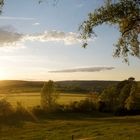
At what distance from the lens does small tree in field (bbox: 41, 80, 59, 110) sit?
11231 centimetres

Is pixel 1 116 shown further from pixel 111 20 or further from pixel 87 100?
pixel 111 20

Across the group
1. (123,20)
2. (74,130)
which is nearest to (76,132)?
(74,130)

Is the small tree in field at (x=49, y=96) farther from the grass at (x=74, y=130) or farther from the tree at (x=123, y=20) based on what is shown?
the tree at (x=123, y=20)

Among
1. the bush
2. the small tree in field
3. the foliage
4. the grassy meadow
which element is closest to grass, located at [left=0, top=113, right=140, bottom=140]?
the grassy meadow

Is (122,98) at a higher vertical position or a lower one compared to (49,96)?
lower

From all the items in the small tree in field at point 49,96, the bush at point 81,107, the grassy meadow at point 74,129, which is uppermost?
the small tree in field at point 49,96

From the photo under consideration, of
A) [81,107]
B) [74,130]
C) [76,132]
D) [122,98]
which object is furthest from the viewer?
[81,107]

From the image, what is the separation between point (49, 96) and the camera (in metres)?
118

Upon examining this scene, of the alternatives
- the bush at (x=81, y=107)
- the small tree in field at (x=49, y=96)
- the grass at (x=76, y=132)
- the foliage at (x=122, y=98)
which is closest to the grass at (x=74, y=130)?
the grass at (x=76, y=132)

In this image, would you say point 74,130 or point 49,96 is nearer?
point 74,130

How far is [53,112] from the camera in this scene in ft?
358

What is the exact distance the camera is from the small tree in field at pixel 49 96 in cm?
11231

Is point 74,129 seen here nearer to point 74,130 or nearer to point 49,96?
point 74,130

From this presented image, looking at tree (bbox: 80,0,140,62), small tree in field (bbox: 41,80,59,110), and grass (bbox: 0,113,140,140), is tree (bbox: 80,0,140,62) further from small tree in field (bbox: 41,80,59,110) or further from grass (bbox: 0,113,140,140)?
small tree in field (bbox: 41,80,59,110)
